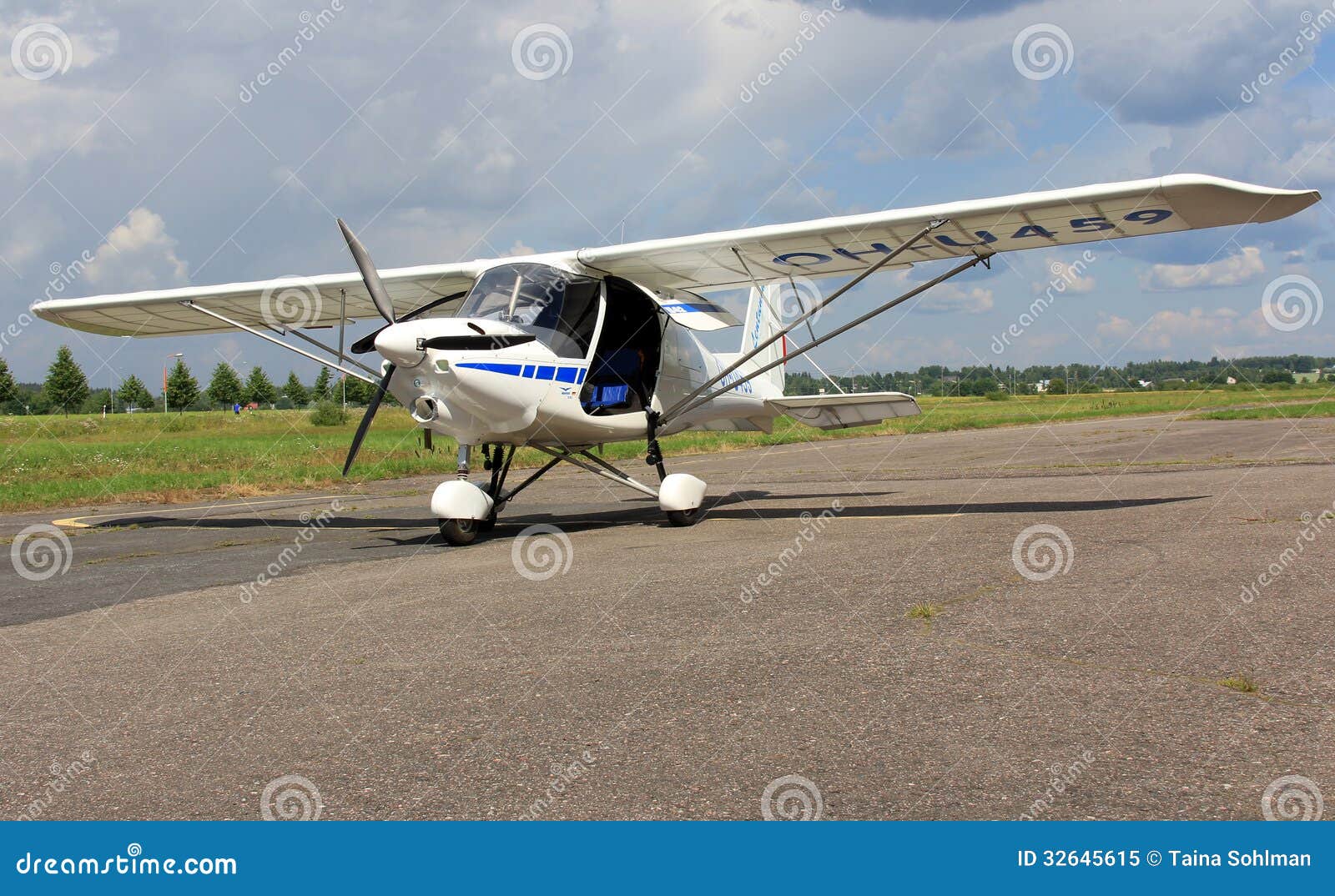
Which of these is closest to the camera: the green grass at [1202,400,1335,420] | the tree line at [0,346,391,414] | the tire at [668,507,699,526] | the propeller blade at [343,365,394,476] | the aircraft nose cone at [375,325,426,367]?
the aircraft nose cone at [375,325,426,367]

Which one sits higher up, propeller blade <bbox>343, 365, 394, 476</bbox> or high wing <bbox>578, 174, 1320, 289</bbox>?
high wing <bbox>578, 174, 1320, 289</bbox>

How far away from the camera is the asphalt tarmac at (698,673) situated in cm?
342

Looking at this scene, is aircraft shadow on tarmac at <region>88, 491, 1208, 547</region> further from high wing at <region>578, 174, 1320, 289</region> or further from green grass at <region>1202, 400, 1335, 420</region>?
green grass at <region>1202, 400, 1335, 420</region>

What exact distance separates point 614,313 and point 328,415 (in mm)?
53136

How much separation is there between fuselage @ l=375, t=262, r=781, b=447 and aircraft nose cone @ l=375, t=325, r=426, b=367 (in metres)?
0.01

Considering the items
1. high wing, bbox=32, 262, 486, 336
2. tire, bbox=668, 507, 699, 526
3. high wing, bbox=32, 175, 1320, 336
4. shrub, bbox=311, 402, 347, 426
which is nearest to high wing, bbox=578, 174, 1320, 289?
high wing, bbox=32, 175, 1320, 336

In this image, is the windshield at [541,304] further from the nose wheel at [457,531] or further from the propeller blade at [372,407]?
the nose wheel at [457,531]

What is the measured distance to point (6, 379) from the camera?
98688mm

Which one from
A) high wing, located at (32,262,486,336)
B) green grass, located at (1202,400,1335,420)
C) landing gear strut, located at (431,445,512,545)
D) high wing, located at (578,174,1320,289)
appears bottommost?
landing gear strut, located at (431,445,512,545)

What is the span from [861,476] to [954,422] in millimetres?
32094

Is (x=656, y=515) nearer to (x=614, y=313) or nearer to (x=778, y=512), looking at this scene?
(x=778, y=512)

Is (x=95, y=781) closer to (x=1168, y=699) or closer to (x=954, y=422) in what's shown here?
(x=1168, y=699)

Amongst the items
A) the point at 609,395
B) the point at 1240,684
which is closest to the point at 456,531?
the point at 609,395

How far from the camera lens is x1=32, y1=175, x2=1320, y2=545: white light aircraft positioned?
1036 cm
